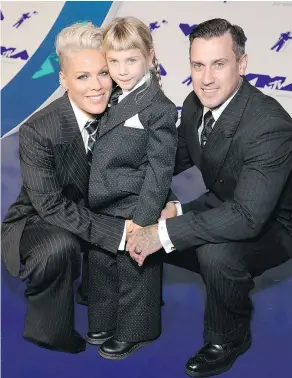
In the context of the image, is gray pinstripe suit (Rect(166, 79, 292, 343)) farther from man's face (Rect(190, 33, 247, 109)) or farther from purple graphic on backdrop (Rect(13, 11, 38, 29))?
purple graphic on backdrop (Rect(13, 11, 38, 29))

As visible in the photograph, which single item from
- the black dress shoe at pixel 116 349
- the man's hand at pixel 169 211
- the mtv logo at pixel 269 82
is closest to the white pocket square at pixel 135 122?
the man's hand at pixel 169 211

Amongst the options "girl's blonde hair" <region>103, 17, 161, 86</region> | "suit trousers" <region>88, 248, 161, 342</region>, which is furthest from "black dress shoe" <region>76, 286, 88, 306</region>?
"girl's blonde hair" <region>103, 17, 161, 86</region>

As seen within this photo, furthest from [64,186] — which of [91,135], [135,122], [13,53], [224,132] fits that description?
[13,53]

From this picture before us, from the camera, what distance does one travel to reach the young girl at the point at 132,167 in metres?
2.71

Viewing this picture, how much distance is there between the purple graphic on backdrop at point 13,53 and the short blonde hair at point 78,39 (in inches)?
102

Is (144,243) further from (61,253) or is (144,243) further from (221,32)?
(221,32)

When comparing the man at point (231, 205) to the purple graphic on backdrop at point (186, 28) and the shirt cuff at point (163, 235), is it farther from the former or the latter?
the purple graphic on backdrop at point (186, 28)

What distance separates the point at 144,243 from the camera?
8.90 ft

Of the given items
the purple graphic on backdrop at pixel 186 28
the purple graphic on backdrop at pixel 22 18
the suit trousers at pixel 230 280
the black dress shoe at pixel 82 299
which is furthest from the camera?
the purple graphic on backdrop at pixel 22 18

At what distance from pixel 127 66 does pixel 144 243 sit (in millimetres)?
588

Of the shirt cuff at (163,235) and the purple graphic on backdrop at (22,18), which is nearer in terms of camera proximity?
the shirt cuff at (163,235)

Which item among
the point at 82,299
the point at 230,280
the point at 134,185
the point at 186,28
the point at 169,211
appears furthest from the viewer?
the point at 186,28

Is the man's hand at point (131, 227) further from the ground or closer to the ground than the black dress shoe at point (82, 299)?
further from the ground

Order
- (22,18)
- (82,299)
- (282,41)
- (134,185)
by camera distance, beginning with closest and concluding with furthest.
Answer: (134,185)
(82,299)
(282,41)
(22,18)
